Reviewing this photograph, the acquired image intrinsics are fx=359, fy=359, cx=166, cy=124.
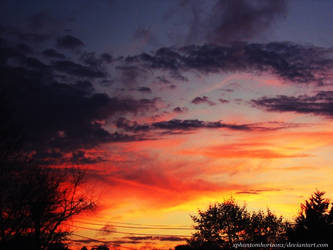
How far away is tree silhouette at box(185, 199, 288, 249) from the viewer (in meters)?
69.7

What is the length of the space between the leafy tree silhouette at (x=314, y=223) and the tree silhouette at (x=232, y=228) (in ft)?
38.2

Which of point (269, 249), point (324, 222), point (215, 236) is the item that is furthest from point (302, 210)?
point (215, 236)

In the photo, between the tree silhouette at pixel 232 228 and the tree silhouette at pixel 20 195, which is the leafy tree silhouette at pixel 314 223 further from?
the tree silhouette at pixel 20 195

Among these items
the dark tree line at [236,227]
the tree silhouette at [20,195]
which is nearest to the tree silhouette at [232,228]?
the dark tree line at [236,227]

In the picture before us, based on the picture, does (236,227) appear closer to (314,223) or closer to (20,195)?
(314,223)

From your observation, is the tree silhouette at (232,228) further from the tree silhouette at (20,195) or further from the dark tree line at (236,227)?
the tree silhouette at (20,195)

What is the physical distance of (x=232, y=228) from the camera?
70.7 m

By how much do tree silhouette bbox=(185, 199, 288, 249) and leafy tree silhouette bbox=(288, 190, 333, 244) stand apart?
11629 mm

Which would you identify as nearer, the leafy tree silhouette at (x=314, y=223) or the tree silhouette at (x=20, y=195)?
the tree silhouette at (x=20, y=195)

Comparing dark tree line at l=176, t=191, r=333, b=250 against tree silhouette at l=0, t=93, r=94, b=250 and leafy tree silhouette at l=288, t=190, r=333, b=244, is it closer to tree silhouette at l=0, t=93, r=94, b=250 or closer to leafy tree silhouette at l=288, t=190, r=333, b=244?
leafy tree silhouette at l=288, t=190, r=333, b=244

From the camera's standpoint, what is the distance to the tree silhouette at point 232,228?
69.7 metres

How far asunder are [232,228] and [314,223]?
17296mm

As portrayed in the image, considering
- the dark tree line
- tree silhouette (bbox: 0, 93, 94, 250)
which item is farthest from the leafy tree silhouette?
tree silhouette (bbox: 0, 93, 94, 250)

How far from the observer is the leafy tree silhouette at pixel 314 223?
181 ft
